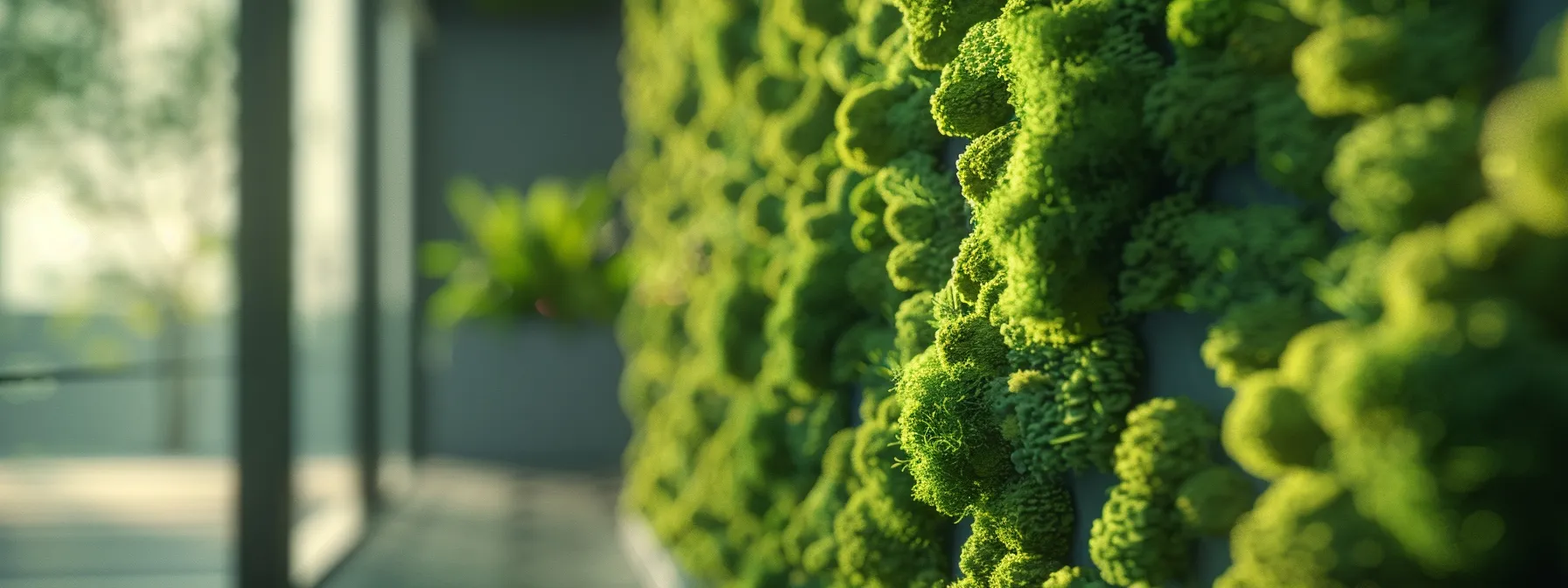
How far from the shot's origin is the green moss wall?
1.95 feet

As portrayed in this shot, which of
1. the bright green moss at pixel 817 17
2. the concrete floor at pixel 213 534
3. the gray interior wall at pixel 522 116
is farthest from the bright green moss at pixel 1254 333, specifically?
the gray interior wall at pixel 522 116

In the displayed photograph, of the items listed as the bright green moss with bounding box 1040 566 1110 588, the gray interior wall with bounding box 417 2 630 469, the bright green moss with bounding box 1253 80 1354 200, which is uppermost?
the gray interior wall with bounding box 417 2 630 469

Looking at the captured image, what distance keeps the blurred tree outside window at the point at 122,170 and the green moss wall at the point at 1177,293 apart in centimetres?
150

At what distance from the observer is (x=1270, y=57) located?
2.64 feet

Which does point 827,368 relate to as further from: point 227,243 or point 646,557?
point 227,243

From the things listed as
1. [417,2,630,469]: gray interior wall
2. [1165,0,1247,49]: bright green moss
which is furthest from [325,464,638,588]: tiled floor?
[1165,0,1247,49]: bright green moss

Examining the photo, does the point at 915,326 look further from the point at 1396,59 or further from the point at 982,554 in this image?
the point at 1396,59

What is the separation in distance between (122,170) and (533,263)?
2558 millimetres

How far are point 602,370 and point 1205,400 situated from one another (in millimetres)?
5465

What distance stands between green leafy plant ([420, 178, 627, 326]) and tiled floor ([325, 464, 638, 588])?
2.76 ft

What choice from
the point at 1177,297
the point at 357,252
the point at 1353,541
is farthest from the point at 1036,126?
the point at 357,252

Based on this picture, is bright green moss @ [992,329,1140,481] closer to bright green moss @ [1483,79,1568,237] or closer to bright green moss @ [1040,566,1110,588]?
bright green moss @ [1040,566,1110,588]

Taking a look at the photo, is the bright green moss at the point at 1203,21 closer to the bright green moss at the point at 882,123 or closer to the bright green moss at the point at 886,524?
the bright green moss at the point at 882,123

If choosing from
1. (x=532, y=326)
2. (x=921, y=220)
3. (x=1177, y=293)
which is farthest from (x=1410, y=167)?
(x=532, y=326)
